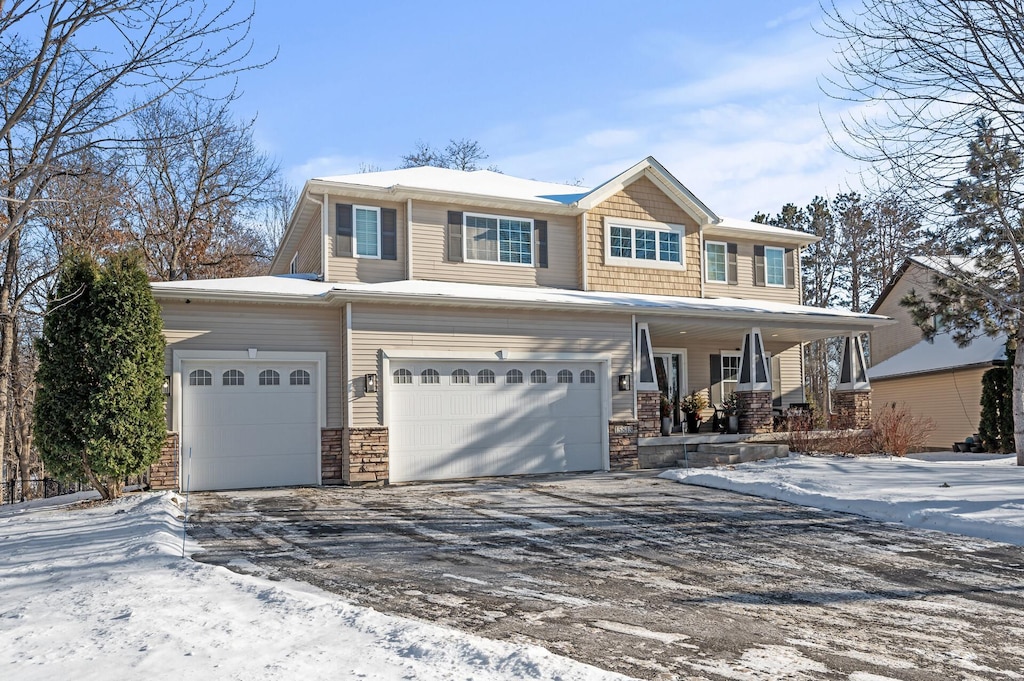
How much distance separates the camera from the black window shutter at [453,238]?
15.2 metres

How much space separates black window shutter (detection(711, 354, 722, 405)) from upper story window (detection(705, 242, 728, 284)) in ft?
6.18

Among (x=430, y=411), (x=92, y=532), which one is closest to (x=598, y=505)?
(x=430, y=411)

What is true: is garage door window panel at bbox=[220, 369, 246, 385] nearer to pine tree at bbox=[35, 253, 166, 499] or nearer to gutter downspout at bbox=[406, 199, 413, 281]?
pine tree at bbox=[35, 253, 166, 499]

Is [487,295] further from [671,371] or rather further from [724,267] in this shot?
[724,267]

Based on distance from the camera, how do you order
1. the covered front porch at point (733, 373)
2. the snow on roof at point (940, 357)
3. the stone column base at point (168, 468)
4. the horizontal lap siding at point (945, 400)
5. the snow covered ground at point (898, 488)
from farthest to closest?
the horizontal lap siding at point (945, 400) < the snow on roof at point (940, 357) < the covered front porch at point (733, 373) < the stone column base at point (168, 468) < the snow covered ground at point (898, 488)

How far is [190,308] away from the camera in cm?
1249

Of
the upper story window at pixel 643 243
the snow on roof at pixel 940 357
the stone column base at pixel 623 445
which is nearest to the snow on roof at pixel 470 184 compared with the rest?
the upper story window at pixel 643 243

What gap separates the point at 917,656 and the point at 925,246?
24.1 ft

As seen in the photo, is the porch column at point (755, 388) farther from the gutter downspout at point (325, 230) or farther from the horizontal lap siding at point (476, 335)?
the gutter downspout at point (325, 230)

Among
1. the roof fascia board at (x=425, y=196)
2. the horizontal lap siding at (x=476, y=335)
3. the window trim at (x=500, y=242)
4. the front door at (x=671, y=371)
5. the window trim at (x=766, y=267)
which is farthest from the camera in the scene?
the window trim at (x=766, y=267)

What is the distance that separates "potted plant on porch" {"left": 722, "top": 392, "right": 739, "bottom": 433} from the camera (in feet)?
53.3

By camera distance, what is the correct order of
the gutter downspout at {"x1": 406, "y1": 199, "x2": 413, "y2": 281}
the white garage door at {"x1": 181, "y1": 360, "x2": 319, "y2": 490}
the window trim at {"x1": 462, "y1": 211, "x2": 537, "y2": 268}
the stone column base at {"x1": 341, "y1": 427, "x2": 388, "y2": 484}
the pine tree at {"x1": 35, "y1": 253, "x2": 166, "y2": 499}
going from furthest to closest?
the window trim at {"x1": 462, "y1": 211, "x2": 537, "y2": 268} → the gutter downspout at {"x1": 406, "y1": 199, "x2": 413, "y2": 281} → the stone column base at {"x1": 341, "y1": 427, "x2": 388, "y2": 484} → the white garage door at {"x1": 181, "y1": 360, "x2": 319, "y2": 490} → the pine tree at {"x1": 35, "y1": 253, "x2": 166, "y2": 499}

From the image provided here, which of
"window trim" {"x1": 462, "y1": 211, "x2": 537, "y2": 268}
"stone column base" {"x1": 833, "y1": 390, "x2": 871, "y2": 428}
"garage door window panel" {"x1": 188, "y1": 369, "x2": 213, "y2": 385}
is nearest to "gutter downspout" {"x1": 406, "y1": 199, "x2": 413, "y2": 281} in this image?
"window trim" {"x1": 462, "y1": 211, "x2": 537, "y2": 268}

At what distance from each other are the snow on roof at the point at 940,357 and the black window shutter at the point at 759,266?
19.5 feet
